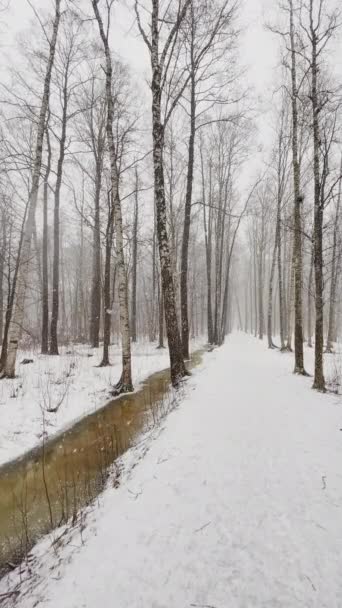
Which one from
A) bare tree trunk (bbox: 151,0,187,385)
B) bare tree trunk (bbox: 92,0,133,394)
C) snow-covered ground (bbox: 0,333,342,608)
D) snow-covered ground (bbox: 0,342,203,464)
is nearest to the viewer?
→ snow-covered ground (bbox: 0,333,342,608)

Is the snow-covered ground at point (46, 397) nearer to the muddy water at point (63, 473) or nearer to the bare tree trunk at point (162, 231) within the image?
the muddy water at point (63, 473)

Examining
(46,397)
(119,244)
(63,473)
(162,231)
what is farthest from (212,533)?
(162,231)

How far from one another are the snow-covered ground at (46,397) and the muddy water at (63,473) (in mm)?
317

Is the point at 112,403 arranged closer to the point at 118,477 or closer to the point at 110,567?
the point at 118,477

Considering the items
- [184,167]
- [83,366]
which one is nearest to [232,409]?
[83,366]

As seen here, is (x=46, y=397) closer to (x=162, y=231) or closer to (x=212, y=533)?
(x=162, y=231)

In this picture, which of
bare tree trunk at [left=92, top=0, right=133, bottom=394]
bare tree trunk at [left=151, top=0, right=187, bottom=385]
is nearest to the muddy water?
bare tree trunk at [left=92, top=0, right=133, bottom=394]

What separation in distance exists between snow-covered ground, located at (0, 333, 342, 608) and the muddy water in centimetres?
38

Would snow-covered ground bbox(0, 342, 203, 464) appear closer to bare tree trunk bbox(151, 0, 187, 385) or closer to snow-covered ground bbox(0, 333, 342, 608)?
bare tree trunk bbox(151, 0, 187, 385)

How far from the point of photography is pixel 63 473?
401 centimetres

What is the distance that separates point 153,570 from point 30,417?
4.85 m

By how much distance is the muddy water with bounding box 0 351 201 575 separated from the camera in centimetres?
284

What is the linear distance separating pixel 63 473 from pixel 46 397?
3.02 metres

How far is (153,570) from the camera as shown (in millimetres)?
1783
